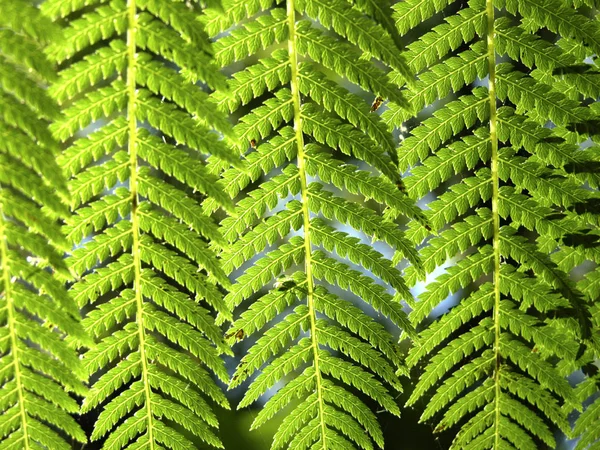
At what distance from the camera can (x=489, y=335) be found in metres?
1.26

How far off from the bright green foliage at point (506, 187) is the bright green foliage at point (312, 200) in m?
0.10

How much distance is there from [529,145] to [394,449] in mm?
1424

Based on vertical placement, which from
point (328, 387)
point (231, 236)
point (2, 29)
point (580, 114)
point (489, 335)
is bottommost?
point (328, 387)

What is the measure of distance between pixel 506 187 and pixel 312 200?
44 centimetres

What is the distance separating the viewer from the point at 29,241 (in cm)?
99

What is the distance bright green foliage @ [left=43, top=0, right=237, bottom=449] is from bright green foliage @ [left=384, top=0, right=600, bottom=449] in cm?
46

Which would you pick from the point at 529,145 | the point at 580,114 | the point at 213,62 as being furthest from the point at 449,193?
the point at 213,62

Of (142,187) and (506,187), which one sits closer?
(142,187)

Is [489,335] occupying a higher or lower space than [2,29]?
lower

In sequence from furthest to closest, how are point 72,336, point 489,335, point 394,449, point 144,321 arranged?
point 394,449 → point 489,335 → point 144,321 → point 72,336

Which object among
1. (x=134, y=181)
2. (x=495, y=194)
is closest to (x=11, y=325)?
(x=134, y=181)

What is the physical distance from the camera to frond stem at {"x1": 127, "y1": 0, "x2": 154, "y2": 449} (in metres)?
1.00

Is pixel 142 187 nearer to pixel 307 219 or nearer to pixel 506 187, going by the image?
pixel 307 219

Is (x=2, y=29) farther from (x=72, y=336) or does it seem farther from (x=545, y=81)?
(x=545, y=81)
